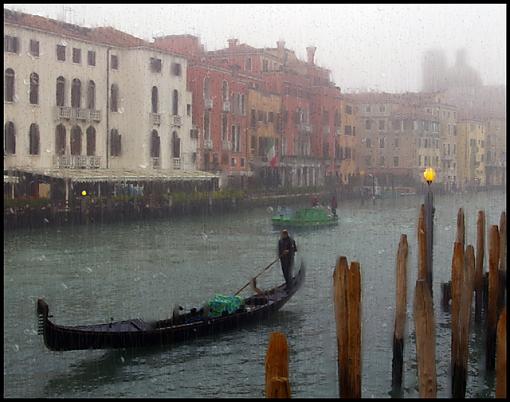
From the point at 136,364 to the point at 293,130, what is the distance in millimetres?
38974

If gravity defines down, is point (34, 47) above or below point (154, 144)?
above

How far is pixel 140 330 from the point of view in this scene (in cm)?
869

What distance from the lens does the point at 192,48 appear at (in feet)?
140

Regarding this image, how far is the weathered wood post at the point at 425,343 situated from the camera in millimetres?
5402

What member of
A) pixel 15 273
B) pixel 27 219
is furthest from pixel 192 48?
pixel 15 273

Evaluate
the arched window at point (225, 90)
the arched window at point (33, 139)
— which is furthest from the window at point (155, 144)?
the arched window at point (33, 139)

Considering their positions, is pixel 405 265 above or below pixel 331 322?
above

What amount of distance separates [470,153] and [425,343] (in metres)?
67.8

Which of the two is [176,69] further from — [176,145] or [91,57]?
[91,57]

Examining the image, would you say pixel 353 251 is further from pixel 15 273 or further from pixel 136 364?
pixel 136 364

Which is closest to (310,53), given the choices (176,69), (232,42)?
(232,42)

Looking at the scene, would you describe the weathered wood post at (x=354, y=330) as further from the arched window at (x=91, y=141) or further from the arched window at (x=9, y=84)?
the arched window at (x=91, y=141)

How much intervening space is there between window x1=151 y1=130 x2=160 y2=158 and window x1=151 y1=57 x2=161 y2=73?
259 cm

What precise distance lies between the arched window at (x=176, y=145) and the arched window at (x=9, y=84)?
8.78 meters
